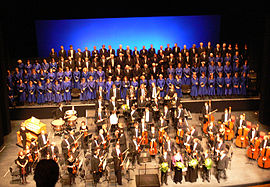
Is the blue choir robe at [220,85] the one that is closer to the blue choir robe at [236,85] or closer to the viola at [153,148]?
the blue choir robe at [236,85]

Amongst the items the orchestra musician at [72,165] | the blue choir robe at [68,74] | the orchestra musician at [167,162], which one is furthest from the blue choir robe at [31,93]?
the orchestra musician at [167,162]

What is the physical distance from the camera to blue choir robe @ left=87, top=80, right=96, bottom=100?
14602 millimetres

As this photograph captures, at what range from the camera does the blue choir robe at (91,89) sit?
1460 cm

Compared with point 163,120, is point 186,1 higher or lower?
higher

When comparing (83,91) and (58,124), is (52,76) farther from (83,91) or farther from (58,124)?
(58,124)

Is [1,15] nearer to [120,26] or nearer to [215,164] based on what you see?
[120,26]

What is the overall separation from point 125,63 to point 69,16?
3.40 meters

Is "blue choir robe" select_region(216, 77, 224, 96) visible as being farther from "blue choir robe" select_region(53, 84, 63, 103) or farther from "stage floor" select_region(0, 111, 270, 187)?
"blue choir robe" select_region(53, 84, 63, 103)

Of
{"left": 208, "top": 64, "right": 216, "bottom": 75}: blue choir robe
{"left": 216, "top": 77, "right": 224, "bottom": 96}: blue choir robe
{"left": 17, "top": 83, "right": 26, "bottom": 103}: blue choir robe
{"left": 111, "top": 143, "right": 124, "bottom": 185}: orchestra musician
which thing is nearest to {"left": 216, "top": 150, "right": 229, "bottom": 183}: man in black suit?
{"left": 111, "top": 143, "right": 124, "bottom": 185}: orchestra musician

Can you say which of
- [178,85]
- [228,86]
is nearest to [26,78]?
[178,85]

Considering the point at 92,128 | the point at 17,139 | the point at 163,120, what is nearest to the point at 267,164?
the point at 163,120

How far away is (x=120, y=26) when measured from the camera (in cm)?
1678

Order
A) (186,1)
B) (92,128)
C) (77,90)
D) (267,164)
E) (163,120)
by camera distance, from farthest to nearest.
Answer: (186,1), (77,90), (92,128), (163,120), (267,164)

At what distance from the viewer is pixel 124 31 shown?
16812mm
